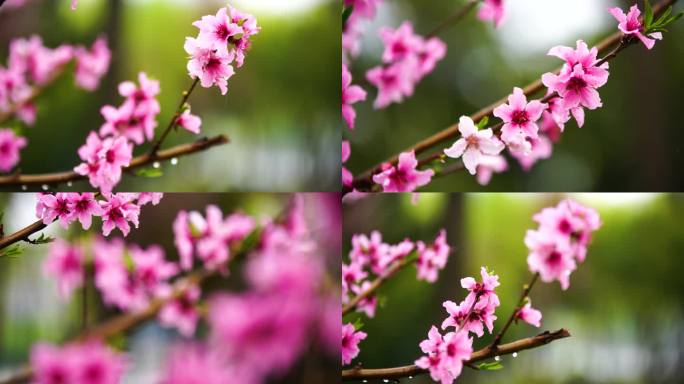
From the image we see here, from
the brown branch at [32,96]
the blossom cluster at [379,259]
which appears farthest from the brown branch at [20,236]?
the blossom cluster at [379,259]

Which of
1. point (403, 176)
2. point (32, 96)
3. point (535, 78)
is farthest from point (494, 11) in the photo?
point (32, 96)

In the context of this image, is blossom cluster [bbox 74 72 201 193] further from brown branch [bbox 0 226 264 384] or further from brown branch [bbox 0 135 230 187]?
brown branch [bbox 0 226 264 384]

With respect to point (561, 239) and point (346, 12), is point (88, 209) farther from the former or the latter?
point (561, 239)

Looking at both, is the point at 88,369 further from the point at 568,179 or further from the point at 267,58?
the point at 568,179

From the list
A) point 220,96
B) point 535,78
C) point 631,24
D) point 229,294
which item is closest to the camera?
point 631,24

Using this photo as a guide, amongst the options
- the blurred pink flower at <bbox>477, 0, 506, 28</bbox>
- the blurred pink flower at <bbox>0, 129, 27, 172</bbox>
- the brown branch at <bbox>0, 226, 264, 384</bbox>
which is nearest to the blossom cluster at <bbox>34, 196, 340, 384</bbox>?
the brown branch at <bbox>0, 226, 264, 384</bbox>

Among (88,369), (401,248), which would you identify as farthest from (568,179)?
(88,369)
